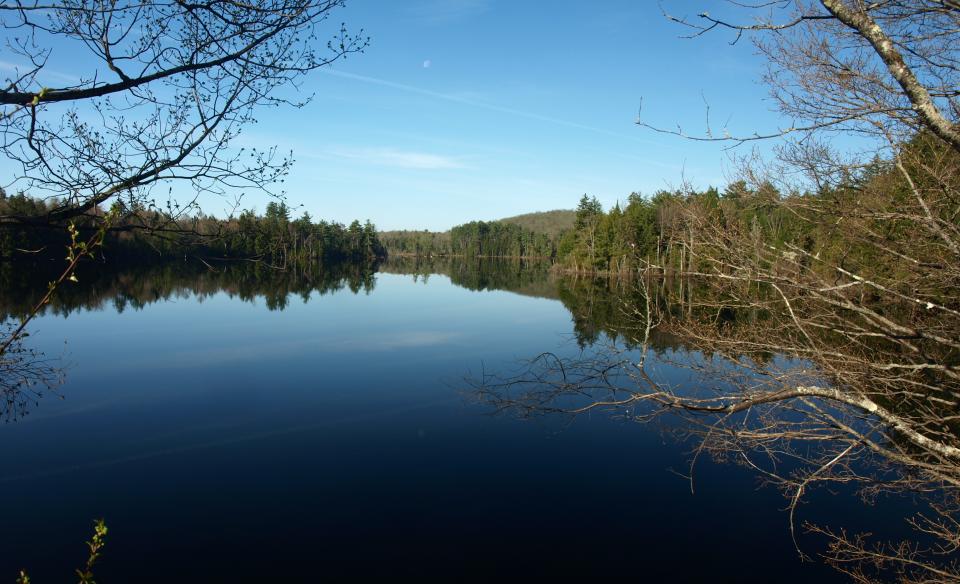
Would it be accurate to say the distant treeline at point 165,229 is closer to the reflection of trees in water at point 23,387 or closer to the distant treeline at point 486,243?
the reflection of trees in water at point 23,387

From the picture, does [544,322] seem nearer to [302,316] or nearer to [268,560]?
[302,316]

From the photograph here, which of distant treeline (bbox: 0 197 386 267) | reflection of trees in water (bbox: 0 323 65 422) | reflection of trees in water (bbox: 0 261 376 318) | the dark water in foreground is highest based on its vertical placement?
distant treeline (bbox: 0 197 386 267)

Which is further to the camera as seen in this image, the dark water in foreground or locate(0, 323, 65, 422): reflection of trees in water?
locate(0, 323, 65, 422): reflection of trees in water

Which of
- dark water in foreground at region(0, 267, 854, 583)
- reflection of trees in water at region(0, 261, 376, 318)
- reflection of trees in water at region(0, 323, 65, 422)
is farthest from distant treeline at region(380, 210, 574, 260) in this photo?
reflection of trees in water at region(0, 323, 65, 422)

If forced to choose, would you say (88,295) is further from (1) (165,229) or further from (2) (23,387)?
(1) (165,229)

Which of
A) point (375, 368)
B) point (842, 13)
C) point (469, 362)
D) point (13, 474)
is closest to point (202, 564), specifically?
point (13, 474)

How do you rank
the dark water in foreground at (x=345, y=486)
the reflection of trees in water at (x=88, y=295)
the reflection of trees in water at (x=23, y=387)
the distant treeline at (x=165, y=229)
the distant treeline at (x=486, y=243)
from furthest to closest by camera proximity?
the distant treeline at (x=486, y=243) < the reflection of trees in water at (x=88, y=295) < the reflection of trees in water at (x=23, y=387) < the dark water in foreground at (x=345, y=486) < the distant treeline at (x=165, y=229)

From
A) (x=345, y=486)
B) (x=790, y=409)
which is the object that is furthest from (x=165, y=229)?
(x=345, y=486)

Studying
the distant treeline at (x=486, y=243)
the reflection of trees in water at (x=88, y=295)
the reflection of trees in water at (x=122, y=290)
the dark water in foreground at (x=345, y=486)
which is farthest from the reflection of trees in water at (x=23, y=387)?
the distant treeline at (x=486, y=243)

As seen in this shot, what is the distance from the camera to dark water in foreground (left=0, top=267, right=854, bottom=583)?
6016 mm

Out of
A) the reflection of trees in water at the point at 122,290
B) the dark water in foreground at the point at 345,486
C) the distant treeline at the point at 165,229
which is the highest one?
the distant treeline at the point at 165,229

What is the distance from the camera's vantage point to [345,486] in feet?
25.1

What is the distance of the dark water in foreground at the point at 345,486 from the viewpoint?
6.02 m

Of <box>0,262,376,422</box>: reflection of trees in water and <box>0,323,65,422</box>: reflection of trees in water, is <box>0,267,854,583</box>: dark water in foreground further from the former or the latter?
<box>0,262,376,422</box>: reflection of trees in water
